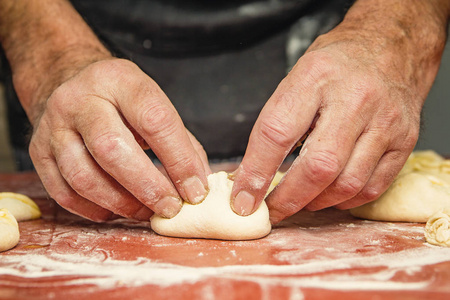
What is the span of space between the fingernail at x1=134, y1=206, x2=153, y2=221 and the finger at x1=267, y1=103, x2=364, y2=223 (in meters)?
0.47

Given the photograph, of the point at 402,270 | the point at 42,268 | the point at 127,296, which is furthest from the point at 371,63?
the point at 42,268

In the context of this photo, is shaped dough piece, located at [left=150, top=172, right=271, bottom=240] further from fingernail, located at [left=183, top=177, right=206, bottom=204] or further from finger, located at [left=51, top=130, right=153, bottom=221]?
finger, located at [left=51, top=130, right=153, bottom=221]

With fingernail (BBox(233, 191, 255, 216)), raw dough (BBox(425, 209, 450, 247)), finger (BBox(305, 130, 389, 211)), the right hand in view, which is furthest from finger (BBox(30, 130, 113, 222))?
raw dough (BBox(425, 209, 450, 247))

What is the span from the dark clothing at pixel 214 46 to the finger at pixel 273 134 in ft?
4.17

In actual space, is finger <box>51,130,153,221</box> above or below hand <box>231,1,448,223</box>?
below

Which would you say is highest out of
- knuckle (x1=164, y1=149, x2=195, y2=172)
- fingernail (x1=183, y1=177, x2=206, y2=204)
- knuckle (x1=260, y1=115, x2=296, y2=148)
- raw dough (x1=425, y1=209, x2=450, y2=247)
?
knuckle (x1=260, y1=115, x2=296, y2=148)

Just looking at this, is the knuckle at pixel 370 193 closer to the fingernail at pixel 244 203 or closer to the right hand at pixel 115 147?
the fingernail at pixel 244 203

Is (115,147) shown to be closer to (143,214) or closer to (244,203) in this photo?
(143,214)

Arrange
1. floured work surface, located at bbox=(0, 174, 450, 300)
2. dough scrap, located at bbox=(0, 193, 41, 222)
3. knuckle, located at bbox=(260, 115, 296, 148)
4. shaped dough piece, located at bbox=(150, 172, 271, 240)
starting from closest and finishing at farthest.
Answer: floured work surface, located at bbox=(0, 174, 450, 300) → knuckle, located at bbox=(260, 115, 296, 148) → shaped dough piece, located at bbox=(150, 172, 271, 240) → dough scrap, located at bbox=(0, 193, 41, 222)

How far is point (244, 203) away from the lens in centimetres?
141

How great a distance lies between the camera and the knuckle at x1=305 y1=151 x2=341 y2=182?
52.4 inches

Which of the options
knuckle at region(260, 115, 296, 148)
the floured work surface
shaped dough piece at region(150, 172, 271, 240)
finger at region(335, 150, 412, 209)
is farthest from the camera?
finger at region(335, 150, 412, 209)

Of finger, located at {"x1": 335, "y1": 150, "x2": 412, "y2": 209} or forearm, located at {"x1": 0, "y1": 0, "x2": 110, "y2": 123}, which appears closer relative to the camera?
finger, located at {"x1": 335, "y1": 150, "x2": 412, "y2": 209}

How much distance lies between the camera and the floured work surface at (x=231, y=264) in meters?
1.04
